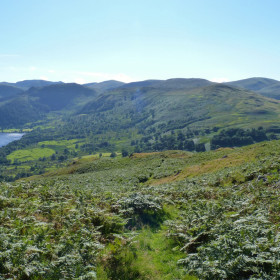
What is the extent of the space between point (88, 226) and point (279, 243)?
728 cm

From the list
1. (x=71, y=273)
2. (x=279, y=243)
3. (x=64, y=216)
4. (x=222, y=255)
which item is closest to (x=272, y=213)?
(x=279, y=243)

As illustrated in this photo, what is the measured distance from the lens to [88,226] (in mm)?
9430

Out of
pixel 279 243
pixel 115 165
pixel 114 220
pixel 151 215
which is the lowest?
pixel 115 165

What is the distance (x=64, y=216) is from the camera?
10.4 metres

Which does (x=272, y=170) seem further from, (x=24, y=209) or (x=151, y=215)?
(x=24, y=209)

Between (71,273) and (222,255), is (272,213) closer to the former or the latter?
(222,255)

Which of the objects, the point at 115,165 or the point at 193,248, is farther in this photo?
the point at 115,165

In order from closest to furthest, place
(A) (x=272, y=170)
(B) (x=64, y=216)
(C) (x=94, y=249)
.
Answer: (C) (x=94, y=249) < (B) (x=64, y=216) < (A) (x=272, y=170)

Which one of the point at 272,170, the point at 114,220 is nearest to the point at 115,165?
the point at 272,170

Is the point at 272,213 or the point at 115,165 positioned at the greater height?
the point at 272,213

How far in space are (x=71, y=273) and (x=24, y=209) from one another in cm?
616

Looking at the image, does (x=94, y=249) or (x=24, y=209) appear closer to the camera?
(x=94, y=249)

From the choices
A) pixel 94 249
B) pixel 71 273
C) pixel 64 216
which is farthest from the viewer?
pixel 64 216

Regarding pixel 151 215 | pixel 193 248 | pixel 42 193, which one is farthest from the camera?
pixel 42 193
